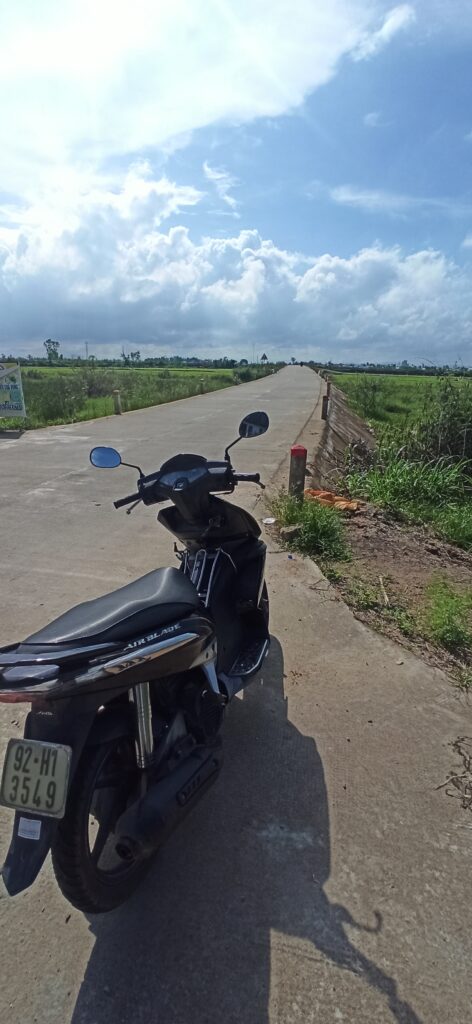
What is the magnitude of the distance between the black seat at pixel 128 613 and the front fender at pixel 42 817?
0.20m

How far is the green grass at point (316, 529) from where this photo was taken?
197 inches

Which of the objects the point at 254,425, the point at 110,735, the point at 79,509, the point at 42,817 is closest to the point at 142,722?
the point at 110,735

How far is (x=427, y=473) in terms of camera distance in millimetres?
8039

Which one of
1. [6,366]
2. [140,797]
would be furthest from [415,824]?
[6,366]

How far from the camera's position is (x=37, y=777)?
1.55m

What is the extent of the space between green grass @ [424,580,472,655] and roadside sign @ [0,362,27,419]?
11279mm

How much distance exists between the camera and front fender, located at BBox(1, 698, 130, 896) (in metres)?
1.52

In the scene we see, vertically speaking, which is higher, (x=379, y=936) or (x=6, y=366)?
(x=6, y=366)

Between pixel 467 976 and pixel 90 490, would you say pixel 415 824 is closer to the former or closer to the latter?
pixel 467 976

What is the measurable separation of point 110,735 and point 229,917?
78 centimetres

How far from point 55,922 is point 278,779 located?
103cm

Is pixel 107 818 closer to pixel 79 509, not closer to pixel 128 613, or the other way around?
pixel 128 613

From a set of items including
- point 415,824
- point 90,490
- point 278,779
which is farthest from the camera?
point 90,490

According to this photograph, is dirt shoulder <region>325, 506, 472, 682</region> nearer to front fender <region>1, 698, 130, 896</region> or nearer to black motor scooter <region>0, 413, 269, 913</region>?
black motor scooter <region>0, 413, 269, 913</region>
